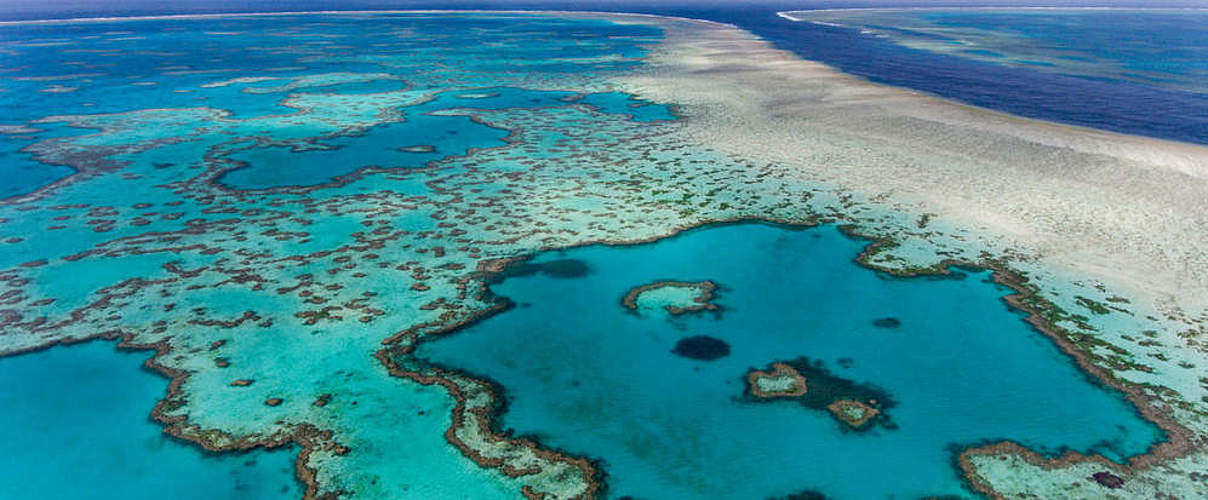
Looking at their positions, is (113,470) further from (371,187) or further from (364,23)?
(364,23)

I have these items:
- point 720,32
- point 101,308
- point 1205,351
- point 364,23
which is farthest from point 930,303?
point 364,23

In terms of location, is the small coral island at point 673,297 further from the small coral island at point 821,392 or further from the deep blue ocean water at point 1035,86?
the deep blue ocean water at point 1035,86

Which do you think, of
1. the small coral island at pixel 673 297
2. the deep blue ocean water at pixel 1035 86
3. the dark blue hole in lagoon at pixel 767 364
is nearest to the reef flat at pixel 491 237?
the dark blue hole in lagoon at pixel 767 364

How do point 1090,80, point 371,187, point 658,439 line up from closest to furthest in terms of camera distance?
point 658,439 → point 371,187 → point 1090,80

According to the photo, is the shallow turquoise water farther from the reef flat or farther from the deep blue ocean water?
the deep blue ocean water

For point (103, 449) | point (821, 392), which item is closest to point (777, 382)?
point (821, 392)

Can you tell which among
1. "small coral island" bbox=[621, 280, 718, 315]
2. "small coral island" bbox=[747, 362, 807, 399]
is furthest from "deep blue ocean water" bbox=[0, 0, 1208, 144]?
"small coral island" bbox=[747, 362, 807, 399]
